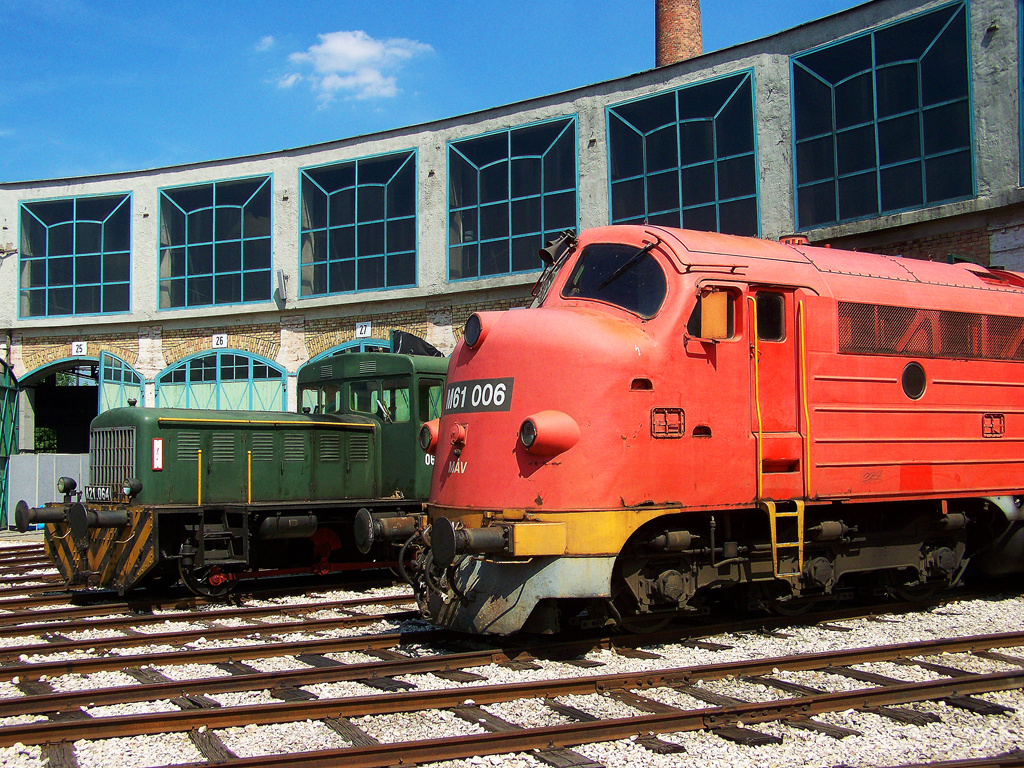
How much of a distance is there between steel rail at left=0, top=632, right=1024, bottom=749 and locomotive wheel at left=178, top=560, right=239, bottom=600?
15.1 feet

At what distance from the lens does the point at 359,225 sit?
22234 millimetres

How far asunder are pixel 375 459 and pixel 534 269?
896cm

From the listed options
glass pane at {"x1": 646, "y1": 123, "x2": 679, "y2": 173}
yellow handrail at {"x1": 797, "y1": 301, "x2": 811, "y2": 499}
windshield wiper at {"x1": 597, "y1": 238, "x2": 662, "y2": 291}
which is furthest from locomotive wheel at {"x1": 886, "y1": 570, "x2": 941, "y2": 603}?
glass pane at {"x1": 646, "y1": 123, "x2": 679, "y2": 173}

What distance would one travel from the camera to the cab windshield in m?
6.98

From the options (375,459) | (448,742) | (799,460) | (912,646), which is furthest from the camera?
(375,459)

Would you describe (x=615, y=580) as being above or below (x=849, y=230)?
below

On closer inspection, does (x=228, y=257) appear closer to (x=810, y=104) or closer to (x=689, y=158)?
(x=689, y=158)

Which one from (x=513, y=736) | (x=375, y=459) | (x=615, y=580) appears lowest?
(x=513, y=736)

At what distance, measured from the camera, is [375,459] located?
11.7 m

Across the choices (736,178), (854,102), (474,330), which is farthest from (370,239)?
(474,330)

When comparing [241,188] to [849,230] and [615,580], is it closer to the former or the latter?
[849,230]

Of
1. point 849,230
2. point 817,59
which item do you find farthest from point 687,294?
point 817,59

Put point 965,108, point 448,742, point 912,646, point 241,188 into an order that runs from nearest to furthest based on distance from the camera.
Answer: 1. point 448,742
2. point 912,646
3. point 965,108
4. point 241,188

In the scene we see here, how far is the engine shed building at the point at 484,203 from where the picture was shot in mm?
14969
